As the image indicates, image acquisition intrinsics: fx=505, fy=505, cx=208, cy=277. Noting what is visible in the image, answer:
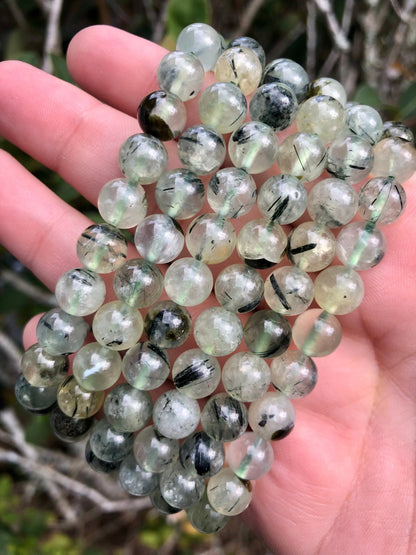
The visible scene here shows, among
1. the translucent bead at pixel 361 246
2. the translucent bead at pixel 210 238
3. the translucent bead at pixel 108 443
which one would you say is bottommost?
the translucent bead at pixel 108 443

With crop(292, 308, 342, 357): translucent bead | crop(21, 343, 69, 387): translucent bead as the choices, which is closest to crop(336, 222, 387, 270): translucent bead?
crop(292, 308, 342, 357): translucent bead

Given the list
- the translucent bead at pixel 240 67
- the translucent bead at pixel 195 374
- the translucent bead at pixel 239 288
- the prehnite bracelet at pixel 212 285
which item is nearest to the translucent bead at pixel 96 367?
the prehnite bracelet at pixel 212 285

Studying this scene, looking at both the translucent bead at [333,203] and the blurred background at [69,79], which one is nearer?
the translucent bead at [333,203]

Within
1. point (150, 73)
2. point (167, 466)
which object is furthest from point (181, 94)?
point (167, 466)

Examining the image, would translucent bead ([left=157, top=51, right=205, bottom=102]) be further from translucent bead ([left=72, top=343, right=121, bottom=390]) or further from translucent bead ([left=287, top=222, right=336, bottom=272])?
translucent bead ([left=72, top=343, right=121, bottom=390])

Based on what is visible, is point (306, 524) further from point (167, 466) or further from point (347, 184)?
point (347, 184)

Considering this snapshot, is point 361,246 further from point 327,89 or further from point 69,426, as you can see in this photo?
point 69,426

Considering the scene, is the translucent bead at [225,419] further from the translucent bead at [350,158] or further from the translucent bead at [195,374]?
the translucent bead at [350,158]
